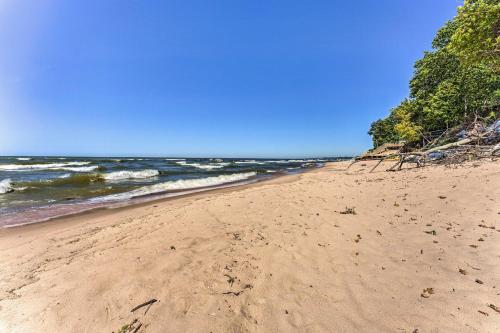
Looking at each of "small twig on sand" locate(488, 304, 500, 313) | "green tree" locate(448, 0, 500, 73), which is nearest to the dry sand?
"small twig on sand" locate(488, 304, 500, 313)

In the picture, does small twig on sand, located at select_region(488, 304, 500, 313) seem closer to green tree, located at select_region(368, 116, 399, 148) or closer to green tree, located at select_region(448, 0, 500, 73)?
green tree, located at select_region(448, 0, 500, 73)

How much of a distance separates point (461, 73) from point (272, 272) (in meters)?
27.5

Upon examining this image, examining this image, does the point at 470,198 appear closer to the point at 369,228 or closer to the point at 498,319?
the point at 369,228

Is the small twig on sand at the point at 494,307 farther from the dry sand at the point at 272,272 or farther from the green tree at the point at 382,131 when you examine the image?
the green tree at the point at 382,131

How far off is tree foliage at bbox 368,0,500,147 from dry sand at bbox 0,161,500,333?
Answer: 6.12 meters

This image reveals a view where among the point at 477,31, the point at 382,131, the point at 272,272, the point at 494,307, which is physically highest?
the point at 382,131

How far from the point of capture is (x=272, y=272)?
3.56 m

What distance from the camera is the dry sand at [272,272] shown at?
8.59ft

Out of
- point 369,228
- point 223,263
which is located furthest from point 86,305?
point 369,228

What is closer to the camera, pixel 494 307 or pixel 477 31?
pixel 494 307

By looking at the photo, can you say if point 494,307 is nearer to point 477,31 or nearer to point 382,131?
point 477,31

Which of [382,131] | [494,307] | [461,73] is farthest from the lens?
[382,131]

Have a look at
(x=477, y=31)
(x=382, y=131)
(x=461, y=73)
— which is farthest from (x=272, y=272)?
(x=382, y=131)

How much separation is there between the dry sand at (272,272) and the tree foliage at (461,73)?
6.12 metres
